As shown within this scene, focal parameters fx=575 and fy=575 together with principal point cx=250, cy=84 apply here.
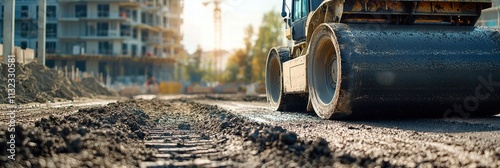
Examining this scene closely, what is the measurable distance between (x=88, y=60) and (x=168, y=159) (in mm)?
71510

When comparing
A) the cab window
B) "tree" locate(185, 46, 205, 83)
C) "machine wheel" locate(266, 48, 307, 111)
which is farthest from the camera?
"tree" locate(185, 46, 205, 83)

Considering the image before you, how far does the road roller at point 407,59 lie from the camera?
9016 millimetres

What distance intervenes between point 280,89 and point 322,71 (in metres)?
3.32

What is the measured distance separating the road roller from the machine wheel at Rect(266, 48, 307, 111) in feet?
10.4

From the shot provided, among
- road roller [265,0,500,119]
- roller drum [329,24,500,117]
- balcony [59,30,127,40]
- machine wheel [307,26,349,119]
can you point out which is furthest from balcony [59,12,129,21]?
roller drum [329,24,500,117]

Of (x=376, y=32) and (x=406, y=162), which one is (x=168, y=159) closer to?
(x=406, y=162)

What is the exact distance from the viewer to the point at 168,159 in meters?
5.78

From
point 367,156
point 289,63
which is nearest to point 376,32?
point 289,63

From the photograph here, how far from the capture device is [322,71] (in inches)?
424

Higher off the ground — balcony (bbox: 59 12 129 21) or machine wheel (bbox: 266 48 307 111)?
balcony (bbox: 59 12 129 21)

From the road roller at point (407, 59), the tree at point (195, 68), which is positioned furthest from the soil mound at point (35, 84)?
the tree at point (195, 68)

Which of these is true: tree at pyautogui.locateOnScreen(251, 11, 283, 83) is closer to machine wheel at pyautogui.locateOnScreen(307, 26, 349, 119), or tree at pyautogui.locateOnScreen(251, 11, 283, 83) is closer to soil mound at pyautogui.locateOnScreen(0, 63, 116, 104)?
soil mound at pyautogui.locateOnScreen(0, 63, 116, 104)

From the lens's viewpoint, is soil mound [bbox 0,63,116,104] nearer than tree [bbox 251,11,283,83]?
Yes

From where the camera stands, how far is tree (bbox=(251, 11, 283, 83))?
71.2m
